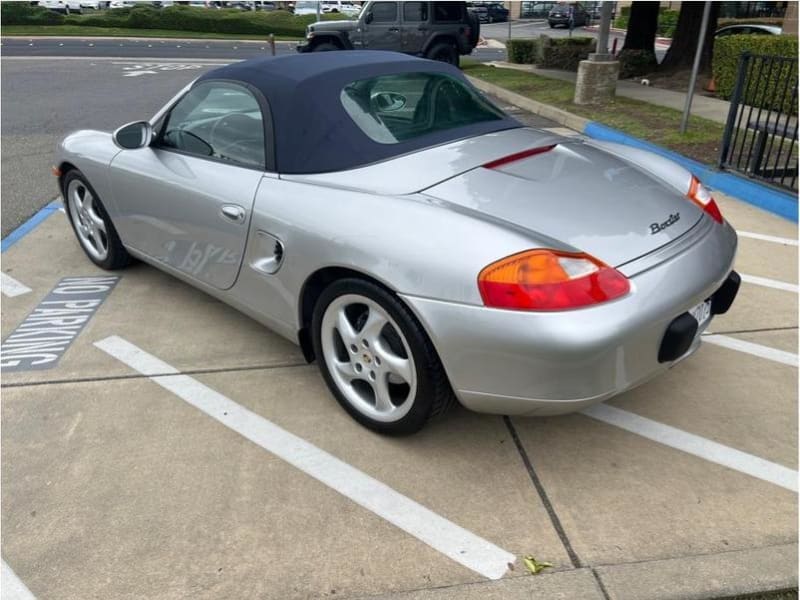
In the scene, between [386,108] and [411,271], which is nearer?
[411,271]

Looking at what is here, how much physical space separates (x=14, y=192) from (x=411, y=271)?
5.62m

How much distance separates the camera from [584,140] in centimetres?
331

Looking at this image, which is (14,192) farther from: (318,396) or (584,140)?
(584,140)

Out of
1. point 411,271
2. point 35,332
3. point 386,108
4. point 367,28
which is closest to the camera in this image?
point 411,271

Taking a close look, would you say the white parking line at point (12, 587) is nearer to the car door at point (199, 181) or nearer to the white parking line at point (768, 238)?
the car door at point (199, 181)

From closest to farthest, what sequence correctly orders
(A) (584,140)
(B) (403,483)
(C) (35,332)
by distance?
(B) (403,483) → (A) (584,140) → (C) (35,332)

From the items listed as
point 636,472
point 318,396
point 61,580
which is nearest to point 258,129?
point 318,396

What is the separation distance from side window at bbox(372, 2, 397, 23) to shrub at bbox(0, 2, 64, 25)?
23.6m

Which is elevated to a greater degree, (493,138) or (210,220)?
(493,138)

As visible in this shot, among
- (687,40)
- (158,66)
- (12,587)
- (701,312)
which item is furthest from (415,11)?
(12,587)

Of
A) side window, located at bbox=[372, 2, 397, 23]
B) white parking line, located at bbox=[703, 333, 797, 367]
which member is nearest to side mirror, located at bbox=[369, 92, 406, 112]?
white parking line, located at bbox=[703, 333, 797, 367]

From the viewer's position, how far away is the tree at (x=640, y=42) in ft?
47.4

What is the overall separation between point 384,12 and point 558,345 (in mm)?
15299

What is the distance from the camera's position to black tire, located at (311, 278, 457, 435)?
7.45 ft
